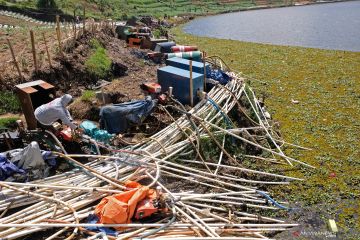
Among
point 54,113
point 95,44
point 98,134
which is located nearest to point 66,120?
point 54,113

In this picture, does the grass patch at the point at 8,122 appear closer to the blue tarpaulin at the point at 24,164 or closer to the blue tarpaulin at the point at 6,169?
the blue tarpaulin at the point at 24,164

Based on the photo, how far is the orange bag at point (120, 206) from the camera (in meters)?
5.74

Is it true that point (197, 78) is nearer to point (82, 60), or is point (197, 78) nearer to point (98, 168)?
point (98, 168)

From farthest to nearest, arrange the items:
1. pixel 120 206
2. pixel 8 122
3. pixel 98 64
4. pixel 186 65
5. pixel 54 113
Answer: pixel 98 64 → pixel 186 65 → pixel 8 122 → pixel 54 113 → pixel 120 206

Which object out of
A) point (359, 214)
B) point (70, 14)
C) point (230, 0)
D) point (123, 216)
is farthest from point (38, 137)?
point (230, 0)

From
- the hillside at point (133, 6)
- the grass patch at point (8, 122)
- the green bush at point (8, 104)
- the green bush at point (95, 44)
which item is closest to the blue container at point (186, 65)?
the green bush at point (95, 44)

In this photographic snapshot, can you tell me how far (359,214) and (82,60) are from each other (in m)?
11.3

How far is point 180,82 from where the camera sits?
10.5 meters

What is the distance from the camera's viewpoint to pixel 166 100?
10.1 metres

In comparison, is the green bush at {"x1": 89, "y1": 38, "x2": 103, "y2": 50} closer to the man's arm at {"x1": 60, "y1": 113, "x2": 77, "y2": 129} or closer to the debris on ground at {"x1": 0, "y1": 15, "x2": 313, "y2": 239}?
the debris on ground at {"x1": 0, "y1": 15, "x2": 313, "y2": 239}

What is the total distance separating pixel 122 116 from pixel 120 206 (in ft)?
12.0

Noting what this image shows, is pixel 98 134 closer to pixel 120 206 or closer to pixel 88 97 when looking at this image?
pixel 88 97

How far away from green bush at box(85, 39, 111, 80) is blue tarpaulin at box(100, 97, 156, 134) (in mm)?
4417

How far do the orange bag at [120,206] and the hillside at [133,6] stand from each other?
31.6 meters
